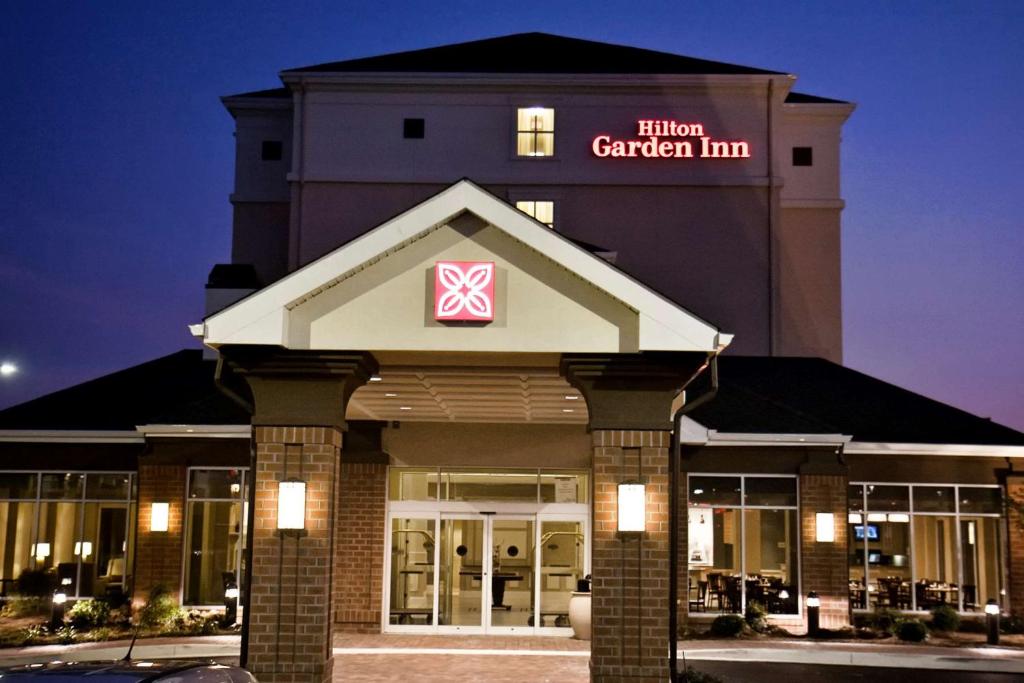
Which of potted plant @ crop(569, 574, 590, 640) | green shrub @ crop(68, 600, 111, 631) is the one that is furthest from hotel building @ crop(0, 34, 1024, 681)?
green shrub @ crop(68, 600, 111, 631)

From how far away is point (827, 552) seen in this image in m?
22.9

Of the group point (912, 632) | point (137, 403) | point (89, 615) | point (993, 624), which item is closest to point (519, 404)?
point (912, 632)

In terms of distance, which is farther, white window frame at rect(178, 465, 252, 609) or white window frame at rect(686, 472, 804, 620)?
white window frame at rect(686, 472, 804, 620)

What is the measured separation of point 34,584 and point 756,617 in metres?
14.3

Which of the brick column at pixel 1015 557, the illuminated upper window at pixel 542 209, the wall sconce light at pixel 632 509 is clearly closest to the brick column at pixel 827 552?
the brick column at pixel 1015 557

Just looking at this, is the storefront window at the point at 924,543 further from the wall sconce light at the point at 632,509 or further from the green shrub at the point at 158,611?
the green shrub at the point at 158,611

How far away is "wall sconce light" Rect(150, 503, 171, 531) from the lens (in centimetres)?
2297

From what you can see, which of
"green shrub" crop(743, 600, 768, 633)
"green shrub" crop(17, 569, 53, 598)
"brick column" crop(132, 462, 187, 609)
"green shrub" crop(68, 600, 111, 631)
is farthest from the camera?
"green shrub" crop(17, 569, 53, 598)

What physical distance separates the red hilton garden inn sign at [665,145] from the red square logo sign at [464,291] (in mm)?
18000

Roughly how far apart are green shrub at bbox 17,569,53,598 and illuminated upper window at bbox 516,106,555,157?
15.0m

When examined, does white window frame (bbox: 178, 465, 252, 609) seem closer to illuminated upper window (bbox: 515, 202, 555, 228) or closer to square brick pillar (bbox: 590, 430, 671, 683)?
illuminated upper window (bbox: 515, 202, 555, 228)

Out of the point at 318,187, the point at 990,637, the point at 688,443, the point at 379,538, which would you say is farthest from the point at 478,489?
the point at 318,187

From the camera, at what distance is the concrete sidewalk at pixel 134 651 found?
59.8 feet

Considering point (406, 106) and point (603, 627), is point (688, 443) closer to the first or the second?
point (603, 627)
